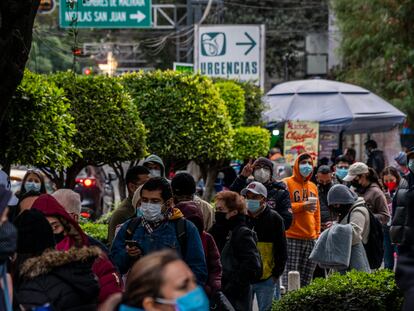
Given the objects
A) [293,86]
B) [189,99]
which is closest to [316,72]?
[293,86]

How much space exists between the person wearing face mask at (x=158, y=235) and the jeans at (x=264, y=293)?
275 centimetres

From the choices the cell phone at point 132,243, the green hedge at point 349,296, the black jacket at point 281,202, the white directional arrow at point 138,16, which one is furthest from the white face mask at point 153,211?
the white directional arrow at point 138,16

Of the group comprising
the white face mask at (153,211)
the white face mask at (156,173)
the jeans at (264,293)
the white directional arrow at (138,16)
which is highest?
the white directional arrow at (138,16)

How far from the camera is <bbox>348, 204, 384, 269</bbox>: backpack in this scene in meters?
11.6

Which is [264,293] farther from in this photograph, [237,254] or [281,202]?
[281,202]

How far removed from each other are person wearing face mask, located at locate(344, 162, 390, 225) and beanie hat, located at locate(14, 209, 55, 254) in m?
8.61

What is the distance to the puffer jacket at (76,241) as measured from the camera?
6645 mm

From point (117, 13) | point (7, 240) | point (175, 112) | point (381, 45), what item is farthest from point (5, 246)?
point (381, 45)

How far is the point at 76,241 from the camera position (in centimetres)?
668

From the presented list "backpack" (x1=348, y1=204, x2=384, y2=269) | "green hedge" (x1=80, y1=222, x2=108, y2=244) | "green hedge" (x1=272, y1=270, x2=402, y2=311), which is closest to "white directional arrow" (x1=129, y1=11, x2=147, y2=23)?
"green hedge" (x1=80, y1=222, x2=108, y2=244)

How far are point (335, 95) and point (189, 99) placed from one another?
28.2 ft

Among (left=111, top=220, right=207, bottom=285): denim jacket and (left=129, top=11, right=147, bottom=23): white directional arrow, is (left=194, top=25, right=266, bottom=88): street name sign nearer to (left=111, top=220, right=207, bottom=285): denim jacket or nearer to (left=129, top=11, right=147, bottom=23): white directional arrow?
(left=129, top=11, right=147, bottom=23): white directional arrow

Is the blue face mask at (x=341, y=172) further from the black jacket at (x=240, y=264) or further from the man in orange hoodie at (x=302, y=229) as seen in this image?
the black jacket at (x=240, y=264)

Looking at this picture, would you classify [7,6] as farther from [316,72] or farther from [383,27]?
[316,72]
